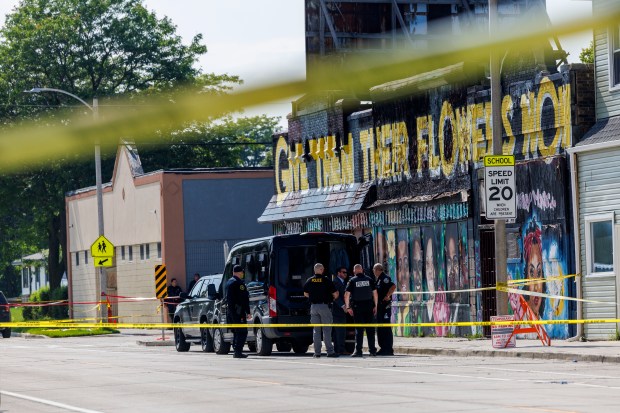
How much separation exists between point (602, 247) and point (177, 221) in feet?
84.3

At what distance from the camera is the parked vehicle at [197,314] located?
29.7 meters

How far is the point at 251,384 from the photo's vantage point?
57.3ft

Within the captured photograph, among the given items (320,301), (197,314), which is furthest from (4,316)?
(320,301)

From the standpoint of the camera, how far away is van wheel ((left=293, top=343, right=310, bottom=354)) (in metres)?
27.8

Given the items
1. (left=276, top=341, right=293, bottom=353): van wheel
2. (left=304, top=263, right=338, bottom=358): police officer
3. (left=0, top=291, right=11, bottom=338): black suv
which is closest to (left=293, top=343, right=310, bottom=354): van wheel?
(left=276, top=341, right=293, bottom=353): van wheel

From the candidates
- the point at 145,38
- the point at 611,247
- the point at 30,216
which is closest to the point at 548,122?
the point at 611,247

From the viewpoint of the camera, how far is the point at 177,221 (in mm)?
49312

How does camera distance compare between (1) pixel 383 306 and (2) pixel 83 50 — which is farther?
(2) pixel 83 50

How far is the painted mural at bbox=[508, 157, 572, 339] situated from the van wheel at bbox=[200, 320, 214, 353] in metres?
7.02

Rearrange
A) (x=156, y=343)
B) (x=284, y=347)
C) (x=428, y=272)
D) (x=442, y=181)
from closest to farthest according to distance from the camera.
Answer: (x=284, y=347)
(x=442, y=181)
(x=428, y=272)
(x=156, y=343)

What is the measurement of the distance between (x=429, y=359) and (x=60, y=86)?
33.4 m

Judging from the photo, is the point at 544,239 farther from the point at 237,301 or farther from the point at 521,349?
the point at 237,301

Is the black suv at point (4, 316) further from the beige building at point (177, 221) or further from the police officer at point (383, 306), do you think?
the police officer at point (383, 306)

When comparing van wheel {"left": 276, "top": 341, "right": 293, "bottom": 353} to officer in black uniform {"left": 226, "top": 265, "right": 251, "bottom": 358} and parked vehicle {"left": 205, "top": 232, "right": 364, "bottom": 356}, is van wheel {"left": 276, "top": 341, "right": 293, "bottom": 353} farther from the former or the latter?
officer in black uniform {"left": 226, "top": 265, "right": 251, "bottom": 358}
